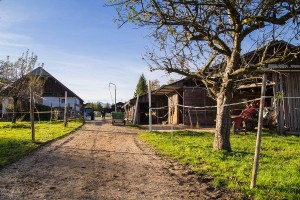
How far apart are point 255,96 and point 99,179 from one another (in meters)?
17.6

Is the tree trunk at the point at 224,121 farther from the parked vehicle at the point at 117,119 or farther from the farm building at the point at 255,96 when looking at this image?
the parked vehicle at the point at 117,119

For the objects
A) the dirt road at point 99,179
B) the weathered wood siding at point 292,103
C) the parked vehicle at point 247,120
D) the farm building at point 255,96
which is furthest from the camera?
the weathered wood siding at point 292,103

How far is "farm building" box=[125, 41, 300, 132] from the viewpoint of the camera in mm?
16734

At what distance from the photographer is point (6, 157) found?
29.7 ft

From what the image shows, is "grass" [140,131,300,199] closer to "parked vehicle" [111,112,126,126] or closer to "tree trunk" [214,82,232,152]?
"tree trunk" [214,82,232,152]

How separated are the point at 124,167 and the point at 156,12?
4348 millimetres

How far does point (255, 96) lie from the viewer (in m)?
22.1

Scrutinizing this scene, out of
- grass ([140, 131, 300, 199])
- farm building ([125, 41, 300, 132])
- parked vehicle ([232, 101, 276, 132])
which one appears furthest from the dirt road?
parked vehicle ([232, 101, 276, 132])

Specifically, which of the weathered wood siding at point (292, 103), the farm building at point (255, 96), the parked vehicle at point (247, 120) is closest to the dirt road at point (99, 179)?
the farm building at point (255, 96)

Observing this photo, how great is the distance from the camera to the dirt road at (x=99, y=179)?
18.5 feet

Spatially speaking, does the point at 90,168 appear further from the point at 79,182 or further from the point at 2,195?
the point at 2,195

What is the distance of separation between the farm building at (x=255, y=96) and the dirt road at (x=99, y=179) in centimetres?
319

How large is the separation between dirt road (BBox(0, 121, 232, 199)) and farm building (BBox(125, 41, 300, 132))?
319 cm

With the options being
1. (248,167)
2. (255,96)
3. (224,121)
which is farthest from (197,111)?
(248,167)
